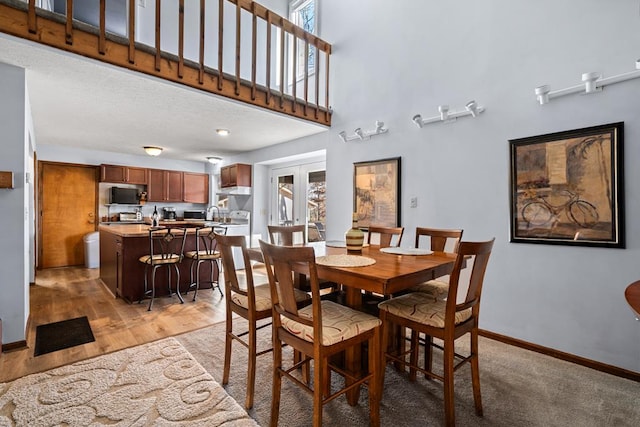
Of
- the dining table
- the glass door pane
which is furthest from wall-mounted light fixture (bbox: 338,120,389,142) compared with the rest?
the glass door pane

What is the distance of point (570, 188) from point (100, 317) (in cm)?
455

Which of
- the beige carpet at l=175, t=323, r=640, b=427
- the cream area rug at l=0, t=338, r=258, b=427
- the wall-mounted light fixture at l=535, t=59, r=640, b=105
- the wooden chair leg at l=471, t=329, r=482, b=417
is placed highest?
the wall-mounted light fixture at l=535, t=59, r=640, b=105

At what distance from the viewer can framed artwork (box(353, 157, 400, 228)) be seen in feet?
11.8

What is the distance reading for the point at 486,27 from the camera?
9.55 feet

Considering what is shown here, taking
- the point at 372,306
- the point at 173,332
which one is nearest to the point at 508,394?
the point at 372,306

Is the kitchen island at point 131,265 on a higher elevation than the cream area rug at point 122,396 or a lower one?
higher

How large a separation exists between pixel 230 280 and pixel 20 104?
235 cm

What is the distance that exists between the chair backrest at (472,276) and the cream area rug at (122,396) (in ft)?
4.02

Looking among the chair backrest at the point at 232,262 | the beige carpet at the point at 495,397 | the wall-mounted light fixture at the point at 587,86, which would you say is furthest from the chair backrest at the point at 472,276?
the wall-mounted light fixture at the point at 587,86

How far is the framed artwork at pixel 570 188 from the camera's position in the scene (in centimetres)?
225

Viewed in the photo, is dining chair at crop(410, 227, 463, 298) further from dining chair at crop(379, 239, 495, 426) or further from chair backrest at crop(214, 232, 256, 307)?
chair backrest at crop(214, 232, 256, 307)

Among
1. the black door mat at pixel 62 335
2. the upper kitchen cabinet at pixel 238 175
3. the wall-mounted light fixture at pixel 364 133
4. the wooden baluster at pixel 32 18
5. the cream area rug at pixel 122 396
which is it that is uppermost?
the wooden baluster at pixel 32 18

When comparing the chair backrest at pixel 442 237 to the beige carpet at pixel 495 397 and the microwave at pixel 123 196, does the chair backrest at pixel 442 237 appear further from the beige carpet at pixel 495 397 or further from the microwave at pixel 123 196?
the microwave at pixel 123 196

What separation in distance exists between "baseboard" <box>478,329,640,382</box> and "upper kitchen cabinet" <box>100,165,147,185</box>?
6.76 meters
